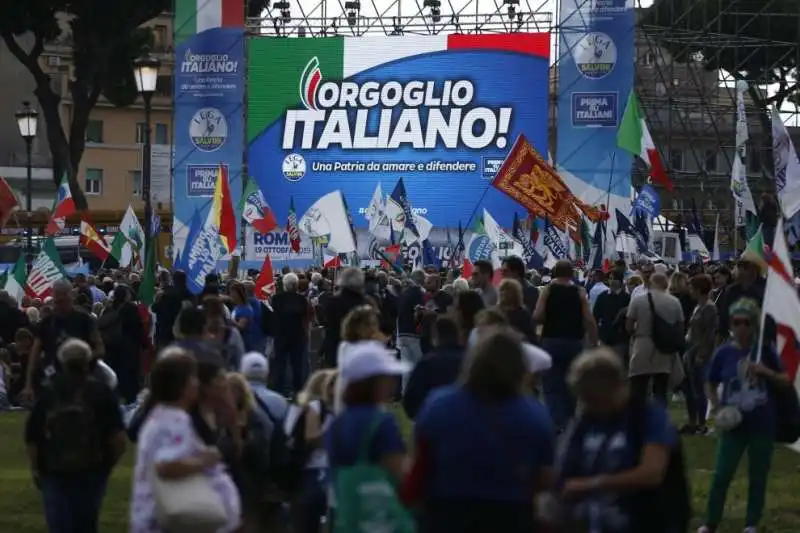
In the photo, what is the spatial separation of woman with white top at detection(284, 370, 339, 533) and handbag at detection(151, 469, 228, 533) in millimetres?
1444

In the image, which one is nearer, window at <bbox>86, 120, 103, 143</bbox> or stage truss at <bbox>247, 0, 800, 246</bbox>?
stage truss at <bbox>247, 0, 800, 246</bbox>

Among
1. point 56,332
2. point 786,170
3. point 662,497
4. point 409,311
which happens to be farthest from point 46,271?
point 662,497

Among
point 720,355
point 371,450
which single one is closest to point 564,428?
point 720,355

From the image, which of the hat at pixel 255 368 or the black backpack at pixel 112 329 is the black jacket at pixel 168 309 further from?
the hat at pixel 255 368

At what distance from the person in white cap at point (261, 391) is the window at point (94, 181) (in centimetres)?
6818

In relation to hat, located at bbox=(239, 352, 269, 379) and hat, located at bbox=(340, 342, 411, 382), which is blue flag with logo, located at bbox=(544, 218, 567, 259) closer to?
hat, located at bbox=(239, 352, 269, 379)

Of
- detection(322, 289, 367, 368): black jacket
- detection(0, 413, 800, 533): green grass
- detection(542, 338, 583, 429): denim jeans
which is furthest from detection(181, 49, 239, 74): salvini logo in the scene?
detection(542, 338, 583, 429): denim jeans

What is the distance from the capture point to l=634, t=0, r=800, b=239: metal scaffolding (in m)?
47.9

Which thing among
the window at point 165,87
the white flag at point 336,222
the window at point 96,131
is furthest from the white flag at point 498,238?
the window at point 96,131

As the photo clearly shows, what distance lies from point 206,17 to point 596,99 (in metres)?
9.49

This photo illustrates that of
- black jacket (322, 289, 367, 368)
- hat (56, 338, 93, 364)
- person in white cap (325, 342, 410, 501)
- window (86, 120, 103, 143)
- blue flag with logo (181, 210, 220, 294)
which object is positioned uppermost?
window (86, 120, 103, 143)

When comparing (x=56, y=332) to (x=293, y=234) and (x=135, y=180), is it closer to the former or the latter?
(x=293, y=234)

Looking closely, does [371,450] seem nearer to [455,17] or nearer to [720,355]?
[720,355]

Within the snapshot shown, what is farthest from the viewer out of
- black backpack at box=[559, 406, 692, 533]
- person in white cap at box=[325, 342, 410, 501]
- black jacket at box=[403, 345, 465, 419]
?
black jacket at box=[403, 345, 465, 419]
